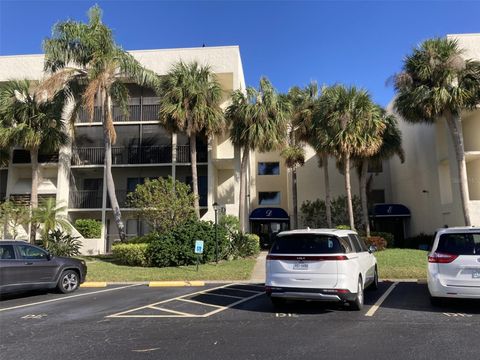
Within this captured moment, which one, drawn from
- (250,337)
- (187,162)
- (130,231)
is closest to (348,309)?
(250,337)

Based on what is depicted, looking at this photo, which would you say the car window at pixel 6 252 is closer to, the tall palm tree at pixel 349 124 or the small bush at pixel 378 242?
the tall palm tree at pixel 349 124

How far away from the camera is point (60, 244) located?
70.8 ft

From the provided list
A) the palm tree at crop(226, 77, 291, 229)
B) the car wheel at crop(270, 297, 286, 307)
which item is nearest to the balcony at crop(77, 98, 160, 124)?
the palm tree at crop(226, 77, 291, 229)

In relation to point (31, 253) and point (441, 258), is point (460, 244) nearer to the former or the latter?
point (441, 258)

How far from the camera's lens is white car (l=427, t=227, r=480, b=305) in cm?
789

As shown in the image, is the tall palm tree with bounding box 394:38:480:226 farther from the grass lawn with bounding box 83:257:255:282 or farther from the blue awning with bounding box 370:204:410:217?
the grass lawn with bounding box 83:257:255:282

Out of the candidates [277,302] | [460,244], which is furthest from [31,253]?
[460,244]

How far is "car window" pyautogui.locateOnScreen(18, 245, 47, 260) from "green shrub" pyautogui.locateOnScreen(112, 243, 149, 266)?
7423 millimetres

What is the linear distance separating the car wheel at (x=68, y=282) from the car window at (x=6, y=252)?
1.51 m

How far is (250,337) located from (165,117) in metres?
16.8

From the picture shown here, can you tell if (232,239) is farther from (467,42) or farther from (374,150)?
(467,42)

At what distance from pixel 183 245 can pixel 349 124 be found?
10362 mm

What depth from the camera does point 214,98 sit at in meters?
22.7

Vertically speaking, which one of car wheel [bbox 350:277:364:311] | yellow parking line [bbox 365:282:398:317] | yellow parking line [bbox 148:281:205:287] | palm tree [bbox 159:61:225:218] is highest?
palm tree [bbox 159:61:225:218]
